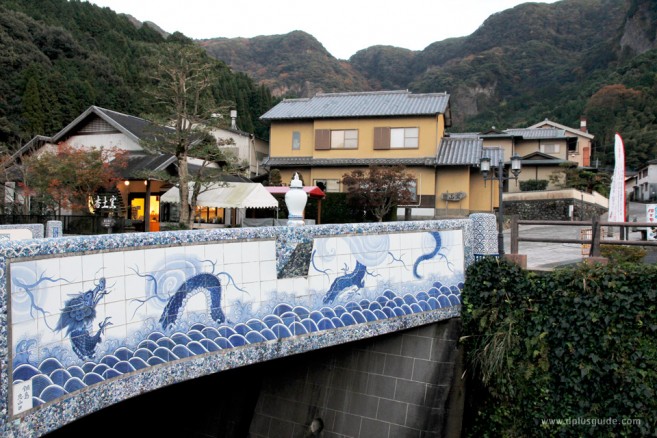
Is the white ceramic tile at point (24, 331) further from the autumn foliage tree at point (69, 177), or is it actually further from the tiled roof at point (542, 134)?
the tiled roof at point (542, 134)

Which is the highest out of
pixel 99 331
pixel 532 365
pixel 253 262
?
pixel 253 262

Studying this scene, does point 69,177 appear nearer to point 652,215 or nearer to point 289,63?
point 652,215

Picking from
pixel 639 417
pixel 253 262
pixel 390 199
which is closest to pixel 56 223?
pixel 253 262

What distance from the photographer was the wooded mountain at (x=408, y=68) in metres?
39.7

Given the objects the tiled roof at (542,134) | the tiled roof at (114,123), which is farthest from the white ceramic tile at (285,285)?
the tiled roof at (542,134)

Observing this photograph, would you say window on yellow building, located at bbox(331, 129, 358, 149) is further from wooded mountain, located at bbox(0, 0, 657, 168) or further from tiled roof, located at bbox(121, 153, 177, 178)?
wooded mountain, located at bbox(0, 0, 657, 168)

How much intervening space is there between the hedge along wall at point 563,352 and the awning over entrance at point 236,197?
1235cm

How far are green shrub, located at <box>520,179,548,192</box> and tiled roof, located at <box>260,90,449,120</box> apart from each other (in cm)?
1063

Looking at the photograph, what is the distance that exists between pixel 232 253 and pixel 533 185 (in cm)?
3230

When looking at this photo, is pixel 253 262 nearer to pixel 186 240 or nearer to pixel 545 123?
pixel 186 240

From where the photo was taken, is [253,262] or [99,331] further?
[253,262]

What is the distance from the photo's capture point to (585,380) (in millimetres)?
6977

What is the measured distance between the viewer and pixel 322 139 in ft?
91.2

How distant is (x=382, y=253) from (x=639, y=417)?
4180 millimetres
